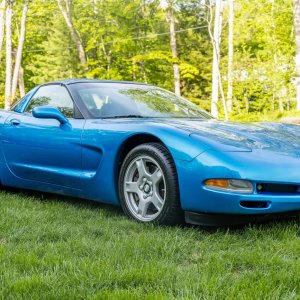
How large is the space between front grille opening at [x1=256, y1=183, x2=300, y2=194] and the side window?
1.90m

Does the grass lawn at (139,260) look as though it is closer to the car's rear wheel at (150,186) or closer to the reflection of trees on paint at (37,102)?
the car's rear wheel at (150,186)

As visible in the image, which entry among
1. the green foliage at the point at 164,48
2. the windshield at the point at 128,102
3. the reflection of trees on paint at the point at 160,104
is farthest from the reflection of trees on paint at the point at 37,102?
the green foliage at the point at 164,48

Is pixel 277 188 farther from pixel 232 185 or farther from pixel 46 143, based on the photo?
pixel 46 143

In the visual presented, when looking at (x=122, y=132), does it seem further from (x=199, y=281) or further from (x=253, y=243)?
(x=199, y=281)

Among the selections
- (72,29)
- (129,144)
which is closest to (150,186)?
(129,144)

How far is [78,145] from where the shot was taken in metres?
3.97

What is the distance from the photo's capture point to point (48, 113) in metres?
4.12

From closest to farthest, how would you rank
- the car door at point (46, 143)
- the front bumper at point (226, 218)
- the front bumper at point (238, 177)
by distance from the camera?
the front bumper at point (238, 177)
the front bumper at point (226, 218)
the car door at point (46, 143)

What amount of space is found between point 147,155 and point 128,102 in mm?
976

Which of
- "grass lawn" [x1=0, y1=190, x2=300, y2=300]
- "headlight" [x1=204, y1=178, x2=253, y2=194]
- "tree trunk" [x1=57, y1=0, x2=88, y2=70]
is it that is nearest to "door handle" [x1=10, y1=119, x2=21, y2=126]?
"grass lawn" [x1=0, y1=190, x2=300, y2=300]

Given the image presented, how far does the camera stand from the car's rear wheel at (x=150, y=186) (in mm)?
3285

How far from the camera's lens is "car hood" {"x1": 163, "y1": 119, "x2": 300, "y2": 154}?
324cm

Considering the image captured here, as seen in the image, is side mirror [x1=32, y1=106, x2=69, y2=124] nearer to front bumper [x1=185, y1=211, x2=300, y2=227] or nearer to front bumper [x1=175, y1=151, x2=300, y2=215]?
front bumper [x1=175, y1=151, x2=300, y2=215]

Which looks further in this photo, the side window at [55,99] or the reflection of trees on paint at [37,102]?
the reflection of trees on paint at [37,102]
